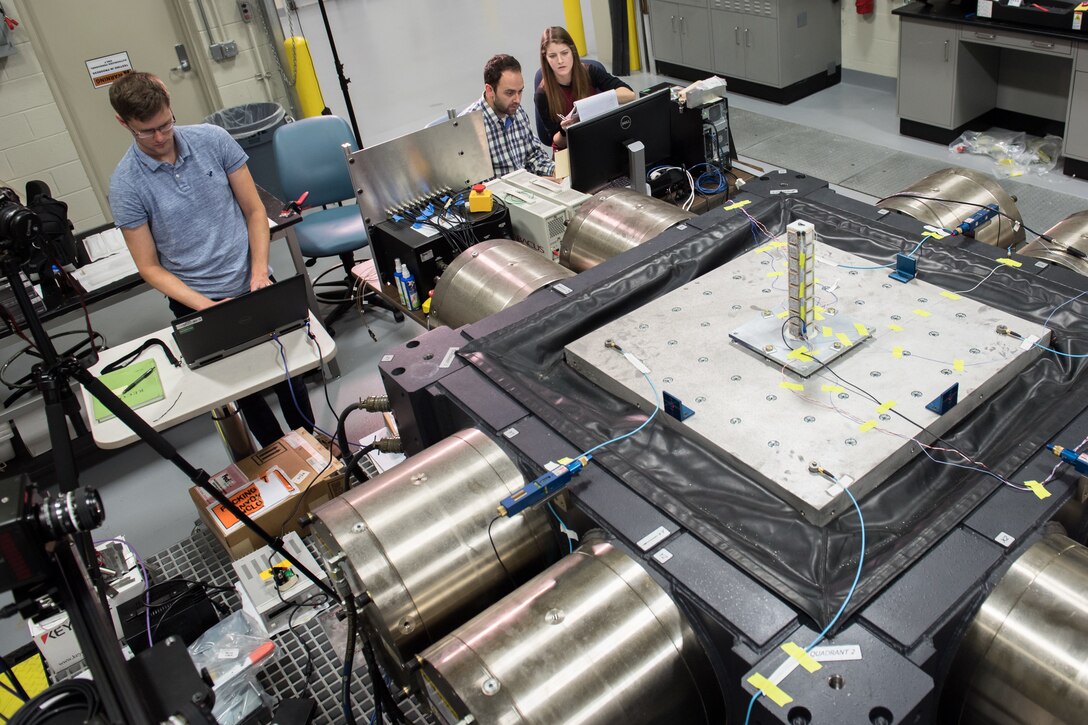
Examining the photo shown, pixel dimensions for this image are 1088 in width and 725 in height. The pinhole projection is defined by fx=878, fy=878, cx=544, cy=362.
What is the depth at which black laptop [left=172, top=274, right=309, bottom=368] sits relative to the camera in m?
2.59

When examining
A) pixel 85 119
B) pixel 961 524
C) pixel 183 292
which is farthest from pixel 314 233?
pixel 961 524

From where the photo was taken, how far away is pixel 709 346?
1.75m

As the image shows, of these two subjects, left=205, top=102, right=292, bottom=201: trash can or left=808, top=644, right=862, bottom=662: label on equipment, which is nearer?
left=808, top=644, right=862, bottom=662: label on equipment

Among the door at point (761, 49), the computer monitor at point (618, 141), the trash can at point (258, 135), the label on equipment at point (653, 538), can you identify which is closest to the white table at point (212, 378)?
the computer monitor at point (618, 141)

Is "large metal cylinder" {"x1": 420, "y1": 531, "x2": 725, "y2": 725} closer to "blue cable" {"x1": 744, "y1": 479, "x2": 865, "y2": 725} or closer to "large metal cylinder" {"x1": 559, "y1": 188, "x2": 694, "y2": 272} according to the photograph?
"blue cable" {"x1": 744, "y1": 479, "x2": 865, "y2": 725}

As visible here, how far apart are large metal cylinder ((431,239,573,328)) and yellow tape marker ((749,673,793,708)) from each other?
3.91 ft

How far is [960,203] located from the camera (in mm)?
2295

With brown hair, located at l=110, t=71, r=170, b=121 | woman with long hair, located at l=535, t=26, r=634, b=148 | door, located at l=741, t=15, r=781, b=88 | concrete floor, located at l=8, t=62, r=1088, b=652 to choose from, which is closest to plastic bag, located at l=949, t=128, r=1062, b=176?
concrete floor, located at l=8, t=62, r=1088, b=652

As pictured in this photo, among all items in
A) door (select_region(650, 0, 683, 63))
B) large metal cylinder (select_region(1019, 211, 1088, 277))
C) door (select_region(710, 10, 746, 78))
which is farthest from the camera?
door (select_region(650, 0, 683, 63))

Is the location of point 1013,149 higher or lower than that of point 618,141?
lower

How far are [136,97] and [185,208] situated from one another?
39cm

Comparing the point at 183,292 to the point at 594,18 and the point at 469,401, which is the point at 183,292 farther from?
the point at 594,18

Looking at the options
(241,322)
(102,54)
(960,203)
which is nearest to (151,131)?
(241,322)

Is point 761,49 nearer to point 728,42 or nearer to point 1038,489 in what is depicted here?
point 728,42
